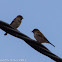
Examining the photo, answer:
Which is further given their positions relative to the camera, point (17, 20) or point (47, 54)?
point (17, 20)

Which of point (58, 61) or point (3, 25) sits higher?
point (3, 25)

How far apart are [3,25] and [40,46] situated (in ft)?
2.45

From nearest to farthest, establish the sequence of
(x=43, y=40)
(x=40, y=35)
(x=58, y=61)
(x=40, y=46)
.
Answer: (x=58, y=61) → (x=40, y=46) → (x=43, y=40) → (x=40, y=35)

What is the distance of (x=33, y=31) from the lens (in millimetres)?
4414

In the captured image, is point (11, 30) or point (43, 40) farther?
point (43, 40)

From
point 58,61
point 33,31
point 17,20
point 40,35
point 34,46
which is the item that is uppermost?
point 17,20

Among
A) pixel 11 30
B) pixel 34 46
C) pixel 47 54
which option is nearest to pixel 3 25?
pixel 11 30

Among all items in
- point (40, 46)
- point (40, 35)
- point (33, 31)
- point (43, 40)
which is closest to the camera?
point (40, 46)

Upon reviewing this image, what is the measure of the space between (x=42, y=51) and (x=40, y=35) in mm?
981

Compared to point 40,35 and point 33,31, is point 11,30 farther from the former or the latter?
point 33,31

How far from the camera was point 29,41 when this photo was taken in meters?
2.78

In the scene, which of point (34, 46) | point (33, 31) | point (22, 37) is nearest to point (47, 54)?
point (34, 46)

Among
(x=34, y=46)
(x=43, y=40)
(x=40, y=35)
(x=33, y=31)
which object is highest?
(x=33, y=31)

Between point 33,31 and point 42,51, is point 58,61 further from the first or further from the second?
point 33,31
